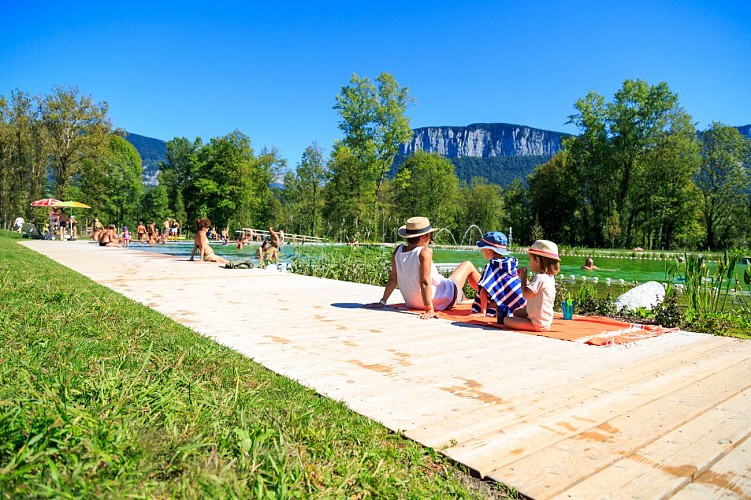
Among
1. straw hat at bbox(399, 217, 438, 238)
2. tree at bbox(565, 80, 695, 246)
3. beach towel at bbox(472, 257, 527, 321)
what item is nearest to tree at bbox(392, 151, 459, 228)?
tree at bbox(565, 80, 695, 246)

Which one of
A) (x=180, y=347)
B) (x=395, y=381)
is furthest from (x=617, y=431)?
(x=180, y=347)

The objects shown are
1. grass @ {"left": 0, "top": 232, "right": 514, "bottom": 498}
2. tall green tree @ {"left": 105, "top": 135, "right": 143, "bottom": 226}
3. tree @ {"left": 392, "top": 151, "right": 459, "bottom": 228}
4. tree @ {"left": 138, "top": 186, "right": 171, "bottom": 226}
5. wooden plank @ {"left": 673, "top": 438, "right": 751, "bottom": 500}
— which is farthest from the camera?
tree @ {"left": 392, "top": 151, "right": 459, "bottom": 228}

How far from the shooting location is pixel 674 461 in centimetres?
189

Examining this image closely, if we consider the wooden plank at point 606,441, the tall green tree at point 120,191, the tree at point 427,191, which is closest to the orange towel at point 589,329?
the wooden plank at point 606,441

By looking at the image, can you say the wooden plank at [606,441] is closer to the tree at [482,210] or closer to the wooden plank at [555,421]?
the wooden plank at [555,421]

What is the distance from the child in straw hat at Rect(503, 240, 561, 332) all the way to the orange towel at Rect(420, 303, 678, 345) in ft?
0.36

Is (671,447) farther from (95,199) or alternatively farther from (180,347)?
(95,199)

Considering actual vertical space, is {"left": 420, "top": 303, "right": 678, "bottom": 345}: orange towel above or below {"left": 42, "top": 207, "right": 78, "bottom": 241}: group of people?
below

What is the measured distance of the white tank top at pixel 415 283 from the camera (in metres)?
5.49

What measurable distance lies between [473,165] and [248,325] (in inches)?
6779

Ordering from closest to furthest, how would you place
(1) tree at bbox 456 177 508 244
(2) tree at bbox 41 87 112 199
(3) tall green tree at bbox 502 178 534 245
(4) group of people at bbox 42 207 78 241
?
(4) group of people at bbox 42 207 78 241 → (2) tree at bbox 41 87 112 199 → (3) tall green tree at bbox 502 178 534 245 → (1) tree at bbox 456 177 508 244

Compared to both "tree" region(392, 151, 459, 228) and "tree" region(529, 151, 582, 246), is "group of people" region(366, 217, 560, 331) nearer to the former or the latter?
"tree" region(529, 151, 582, 246)

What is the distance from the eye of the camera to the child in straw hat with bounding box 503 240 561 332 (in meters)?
4.40

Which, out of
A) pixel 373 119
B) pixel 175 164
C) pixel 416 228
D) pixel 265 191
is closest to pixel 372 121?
pixel 373 119
